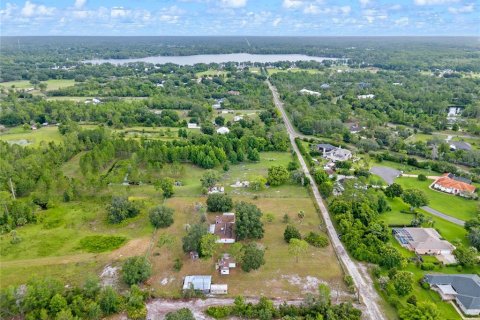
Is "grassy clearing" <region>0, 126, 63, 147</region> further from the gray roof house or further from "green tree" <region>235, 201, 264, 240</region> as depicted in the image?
the gray roof house

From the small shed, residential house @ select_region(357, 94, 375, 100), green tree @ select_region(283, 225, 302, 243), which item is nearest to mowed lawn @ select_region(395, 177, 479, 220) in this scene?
green tree @ select_region(283, 225, 302, 243)

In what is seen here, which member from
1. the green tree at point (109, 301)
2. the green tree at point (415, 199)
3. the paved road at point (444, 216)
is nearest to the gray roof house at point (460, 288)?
the paved road at point (444, 216)

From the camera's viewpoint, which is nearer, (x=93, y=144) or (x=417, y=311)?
(x=417, y=311)

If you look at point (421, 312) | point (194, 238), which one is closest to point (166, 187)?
point (194, 238)

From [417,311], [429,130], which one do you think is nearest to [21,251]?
[417,311]

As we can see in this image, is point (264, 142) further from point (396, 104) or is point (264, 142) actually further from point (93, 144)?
point (396, 104)

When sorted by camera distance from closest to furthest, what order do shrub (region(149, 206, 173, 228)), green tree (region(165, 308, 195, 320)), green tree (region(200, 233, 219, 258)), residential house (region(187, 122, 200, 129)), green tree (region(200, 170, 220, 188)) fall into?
green tree (region(165, 308, 195, 320)) → green tree (region(200, 233, 219, 258)) → shrub (region(149, 206, 173, 228)) → green tree (region(200, 170, 220, 188)) → residential house (region(187, 122, 200, 129))

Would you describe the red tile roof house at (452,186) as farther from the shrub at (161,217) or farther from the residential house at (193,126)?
the residential house at (193,126)
